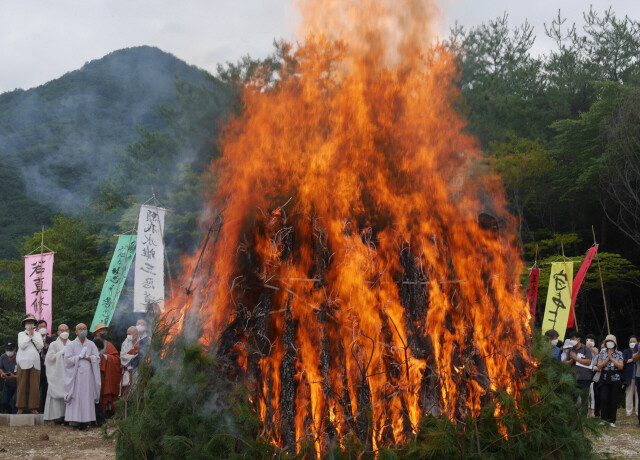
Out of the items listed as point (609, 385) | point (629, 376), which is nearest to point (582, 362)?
point (609, 385)

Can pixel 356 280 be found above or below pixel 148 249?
below

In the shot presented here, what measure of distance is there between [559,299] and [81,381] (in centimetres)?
1081

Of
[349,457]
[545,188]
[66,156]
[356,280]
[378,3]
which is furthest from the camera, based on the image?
[66,156]

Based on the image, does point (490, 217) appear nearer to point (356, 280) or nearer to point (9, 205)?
point (356, 280)

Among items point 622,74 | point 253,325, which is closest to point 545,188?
point 622,74

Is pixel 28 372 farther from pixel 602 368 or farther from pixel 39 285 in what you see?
pixel 602 368

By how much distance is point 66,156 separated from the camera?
4356 cm

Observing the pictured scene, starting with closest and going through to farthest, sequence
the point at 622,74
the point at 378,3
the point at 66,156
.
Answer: the point at 378,3
the point at 622,74
the point at 66,156

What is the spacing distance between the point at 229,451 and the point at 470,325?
8.21ft

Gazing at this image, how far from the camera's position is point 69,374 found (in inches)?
468

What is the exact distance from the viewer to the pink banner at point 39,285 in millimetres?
17188

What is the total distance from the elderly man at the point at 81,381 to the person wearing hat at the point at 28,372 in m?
1.32

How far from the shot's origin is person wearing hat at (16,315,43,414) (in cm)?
1293

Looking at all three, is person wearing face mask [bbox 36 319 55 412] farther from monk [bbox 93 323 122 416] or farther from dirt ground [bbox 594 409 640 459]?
dirt ground [bbox 594 409 640 459]
